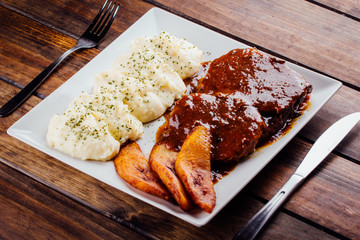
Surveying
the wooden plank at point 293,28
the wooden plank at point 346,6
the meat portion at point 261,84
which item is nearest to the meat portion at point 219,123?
the meat portion at point 261,84

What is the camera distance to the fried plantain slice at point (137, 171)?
2734 millimetres

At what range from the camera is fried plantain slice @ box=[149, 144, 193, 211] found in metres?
2.60

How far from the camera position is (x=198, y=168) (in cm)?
278

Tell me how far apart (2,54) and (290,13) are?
2.89 m

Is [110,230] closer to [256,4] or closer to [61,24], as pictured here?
[61,24]

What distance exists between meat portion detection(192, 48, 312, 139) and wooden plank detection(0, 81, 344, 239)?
0.64 meters

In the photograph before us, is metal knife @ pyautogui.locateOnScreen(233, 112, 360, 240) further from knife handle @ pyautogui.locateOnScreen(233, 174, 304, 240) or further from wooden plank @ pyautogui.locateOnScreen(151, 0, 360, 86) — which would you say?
wooden plank @ pyautogui.locateOnScreen(151, 0, 360, 86)

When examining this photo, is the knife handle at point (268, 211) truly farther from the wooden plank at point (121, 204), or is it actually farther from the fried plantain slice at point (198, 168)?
the fried plantain slice at point (198, 168)

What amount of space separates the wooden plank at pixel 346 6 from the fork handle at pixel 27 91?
272 cm

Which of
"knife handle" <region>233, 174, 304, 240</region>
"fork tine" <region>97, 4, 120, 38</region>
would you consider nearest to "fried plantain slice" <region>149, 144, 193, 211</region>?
"knife handle" <region>233, 174, 304, 240</region>

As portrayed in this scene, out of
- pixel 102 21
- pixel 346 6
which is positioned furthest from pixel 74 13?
pixel 346 6

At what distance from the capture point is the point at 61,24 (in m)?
4.28

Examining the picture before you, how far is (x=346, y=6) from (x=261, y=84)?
1845mm

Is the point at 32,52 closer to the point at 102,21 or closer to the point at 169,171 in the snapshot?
the point at 102,21
